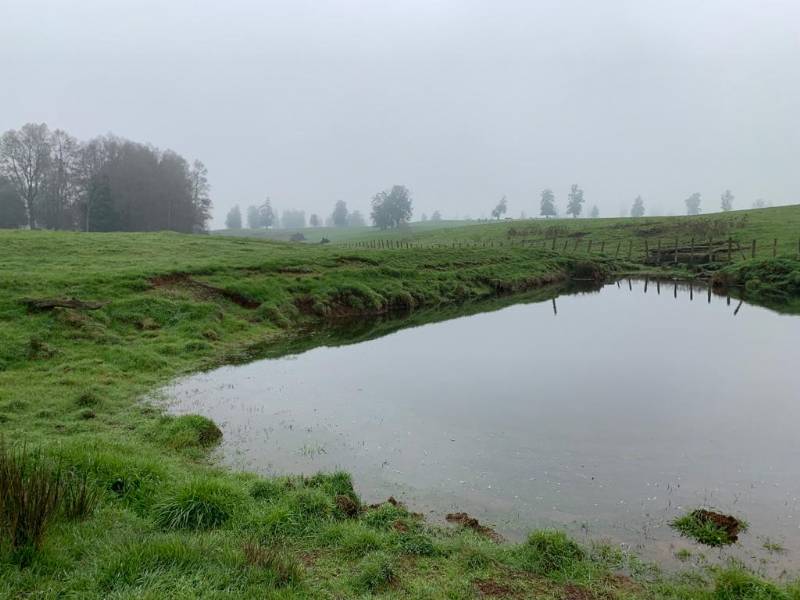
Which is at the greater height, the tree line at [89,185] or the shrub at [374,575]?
the tree line at [89,185]

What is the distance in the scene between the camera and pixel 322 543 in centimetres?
698

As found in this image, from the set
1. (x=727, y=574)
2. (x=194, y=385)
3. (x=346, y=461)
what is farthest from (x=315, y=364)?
(x=727, y=574)

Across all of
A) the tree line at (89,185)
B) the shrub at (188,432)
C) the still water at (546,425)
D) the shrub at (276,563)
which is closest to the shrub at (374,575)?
the shrub at (276,563)

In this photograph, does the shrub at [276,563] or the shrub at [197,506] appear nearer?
the shrub at [276,563]

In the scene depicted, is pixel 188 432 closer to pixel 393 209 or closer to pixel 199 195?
pixel 199 195

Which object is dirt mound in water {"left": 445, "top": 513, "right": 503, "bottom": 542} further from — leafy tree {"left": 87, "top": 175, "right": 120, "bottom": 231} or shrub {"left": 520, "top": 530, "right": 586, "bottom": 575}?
leafy tree {"left": 87, "top": 175, "right": 120, "bottom": 231}

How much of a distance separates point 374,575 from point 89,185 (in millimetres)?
89382

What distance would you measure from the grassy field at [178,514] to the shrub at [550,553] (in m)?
0.02

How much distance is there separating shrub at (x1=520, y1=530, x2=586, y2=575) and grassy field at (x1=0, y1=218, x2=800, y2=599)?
18 mm

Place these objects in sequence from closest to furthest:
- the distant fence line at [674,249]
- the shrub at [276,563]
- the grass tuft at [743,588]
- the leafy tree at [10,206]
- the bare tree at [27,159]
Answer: the shrub at [276,563] → the grass tuft at [743,588] → the distant fence line at [674,249] → the bare tree at [27,159] → the leafy tree at [10,206]

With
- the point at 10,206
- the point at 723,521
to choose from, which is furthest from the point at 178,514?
the point at 10,206

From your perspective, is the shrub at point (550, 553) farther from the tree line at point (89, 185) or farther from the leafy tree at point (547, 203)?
the leafy tree at point (547, 203)

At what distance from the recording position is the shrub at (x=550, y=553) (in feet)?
21.7

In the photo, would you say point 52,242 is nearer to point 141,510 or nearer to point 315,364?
point 315,364
